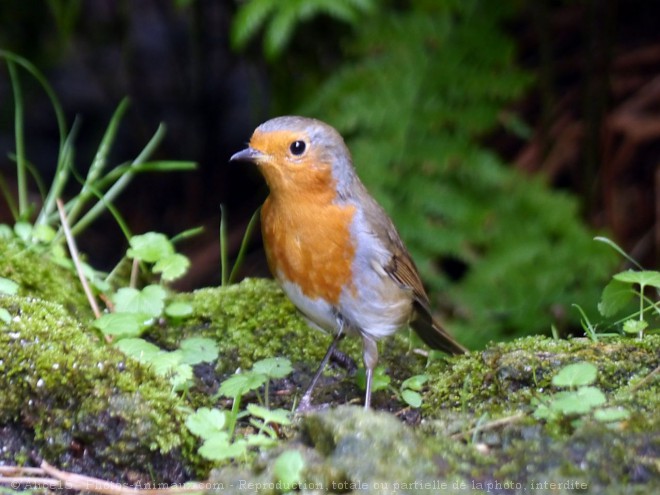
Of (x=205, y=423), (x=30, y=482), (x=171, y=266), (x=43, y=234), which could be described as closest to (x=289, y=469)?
(x=205, y=423)

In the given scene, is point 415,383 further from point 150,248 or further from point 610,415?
point 150,248

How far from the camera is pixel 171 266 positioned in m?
3.13

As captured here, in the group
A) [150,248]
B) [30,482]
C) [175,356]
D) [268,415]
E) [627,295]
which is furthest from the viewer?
[150,248]

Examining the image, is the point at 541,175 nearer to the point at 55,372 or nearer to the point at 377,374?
the point at 377,374

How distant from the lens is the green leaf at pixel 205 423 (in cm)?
225

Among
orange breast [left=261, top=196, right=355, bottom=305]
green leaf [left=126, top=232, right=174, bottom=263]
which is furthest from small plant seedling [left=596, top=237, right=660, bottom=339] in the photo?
green leaf [left=126, top=232, right=174, bottom=263]

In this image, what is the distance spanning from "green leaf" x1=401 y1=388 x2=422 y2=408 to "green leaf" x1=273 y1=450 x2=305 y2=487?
864mm

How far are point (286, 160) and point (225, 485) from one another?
149 cm

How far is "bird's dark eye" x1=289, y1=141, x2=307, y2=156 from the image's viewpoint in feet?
10.5

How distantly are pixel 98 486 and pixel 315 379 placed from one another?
90 cm

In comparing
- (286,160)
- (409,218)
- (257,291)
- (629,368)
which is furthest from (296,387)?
(409,218)

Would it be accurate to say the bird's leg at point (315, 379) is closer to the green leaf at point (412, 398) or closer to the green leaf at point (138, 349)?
the green leaf at point (412, 398)

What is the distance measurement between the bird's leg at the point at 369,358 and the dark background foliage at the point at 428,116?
1037 millimetres

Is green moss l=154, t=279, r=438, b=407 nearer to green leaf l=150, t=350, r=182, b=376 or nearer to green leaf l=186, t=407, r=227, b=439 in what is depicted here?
green leaf l=150, t=350, r=182, b=376
